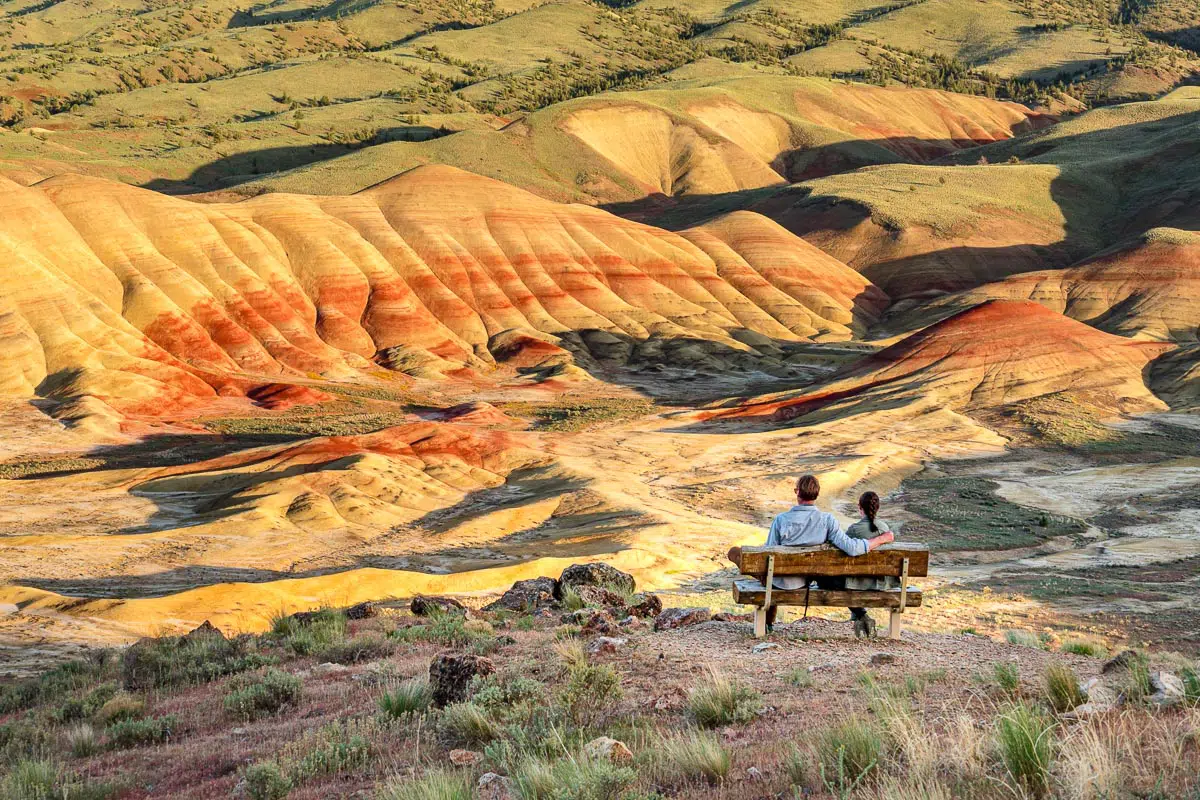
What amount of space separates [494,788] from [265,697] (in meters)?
5.11

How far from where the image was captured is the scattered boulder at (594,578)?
61.8 ft

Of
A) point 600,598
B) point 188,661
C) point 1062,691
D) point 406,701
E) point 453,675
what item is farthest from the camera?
point 600,598

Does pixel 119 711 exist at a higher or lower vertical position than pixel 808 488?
lower

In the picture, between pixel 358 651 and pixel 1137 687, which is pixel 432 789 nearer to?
pixel 1137 687

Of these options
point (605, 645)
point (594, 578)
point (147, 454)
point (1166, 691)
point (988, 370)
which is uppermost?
point (1166, 691)

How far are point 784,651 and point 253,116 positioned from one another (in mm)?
171832

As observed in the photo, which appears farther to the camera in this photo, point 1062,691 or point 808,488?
point 808,488

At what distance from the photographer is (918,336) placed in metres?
73.7

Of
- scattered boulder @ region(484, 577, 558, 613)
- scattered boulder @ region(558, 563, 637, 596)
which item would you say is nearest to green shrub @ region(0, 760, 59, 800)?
scattered boulder @ region(484, 577, 558, 613)

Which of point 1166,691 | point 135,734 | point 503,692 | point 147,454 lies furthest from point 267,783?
point 147,454

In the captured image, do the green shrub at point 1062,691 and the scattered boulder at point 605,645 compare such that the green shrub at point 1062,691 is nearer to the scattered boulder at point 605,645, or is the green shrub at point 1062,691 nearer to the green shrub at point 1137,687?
the green shrub at point 1137,687

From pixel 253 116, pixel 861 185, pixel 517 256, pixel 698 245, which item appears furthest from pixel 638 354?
pixel 253 116

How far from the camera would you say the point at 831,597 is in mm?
A: 10891

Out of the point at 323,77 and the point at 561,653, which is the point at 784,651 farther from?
the point at 323,77
